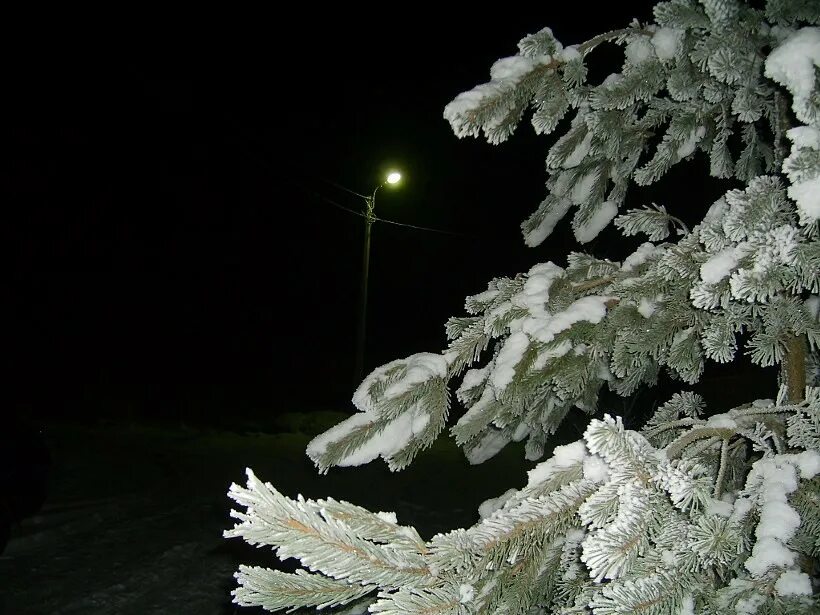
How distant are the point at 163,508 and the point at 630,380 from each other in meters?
7.84

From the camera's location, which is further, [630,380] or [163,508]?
[163,508]

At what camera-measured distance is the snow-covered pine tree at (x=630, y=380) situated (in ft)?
3.78

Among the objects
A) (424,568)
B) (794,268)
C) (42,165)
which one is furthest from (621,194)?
(42,165)

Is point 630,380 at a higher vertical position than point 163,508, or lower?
higher

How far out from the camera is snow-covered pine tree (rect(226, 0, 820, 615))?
1.15 m

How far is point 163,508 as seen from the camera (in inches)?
321

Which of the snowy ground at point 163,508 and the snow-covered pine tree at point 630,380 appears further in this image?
the snowy ground at point 163,508

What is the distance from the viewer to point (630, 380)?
2463 mm

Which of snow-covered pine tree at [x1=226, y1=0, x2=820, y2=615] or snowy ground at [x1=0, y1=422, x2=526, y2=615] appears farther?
snowy ground at [x1=0, y1=422, x2=526, y2=615]

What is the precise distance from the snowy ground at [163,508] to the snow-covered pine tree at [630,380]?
3533 millimetres

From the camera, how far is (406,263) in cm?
3130

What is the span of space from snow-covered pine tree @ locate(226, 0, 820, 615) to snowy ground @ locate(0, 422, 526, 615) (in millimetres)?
3533

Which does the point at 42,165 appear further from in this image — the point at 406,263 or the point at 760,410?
the point at 760,410

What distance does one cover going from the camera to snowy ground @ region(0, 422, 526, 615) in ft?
18.8
